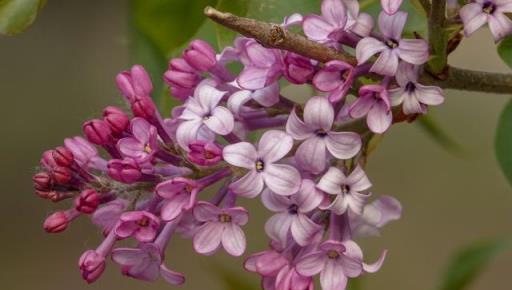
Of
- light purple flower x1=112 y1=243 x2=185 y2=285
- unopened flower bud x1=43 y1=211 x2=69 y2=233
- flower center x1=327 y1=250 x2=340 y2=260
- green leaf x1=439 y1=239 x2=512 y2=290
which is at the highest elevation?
unopened flower bud x1=43 y1=211 x2=69 y2=233

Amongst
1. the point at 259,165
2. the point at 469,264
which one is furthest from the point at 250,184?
the point at 469,264

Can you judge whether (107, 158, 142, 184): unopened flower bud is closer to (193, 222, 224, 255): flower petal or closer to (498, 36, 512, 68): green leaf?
(193, 222, 224, 255): flower petal

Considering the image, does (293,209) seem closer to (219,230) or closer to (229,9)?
(219,230)

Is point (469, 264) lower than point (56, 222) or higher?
lower

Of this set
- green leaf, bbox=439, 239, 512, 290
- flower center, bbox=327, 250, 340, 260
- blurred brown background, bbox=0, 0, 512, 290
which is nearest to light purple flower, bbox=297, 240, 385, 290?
flower center, bbox=327, 250, 340, 260

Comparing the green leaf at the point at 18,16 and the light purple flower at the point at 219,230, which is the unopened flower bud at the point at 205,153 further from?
the green leaf at the point at 18,16

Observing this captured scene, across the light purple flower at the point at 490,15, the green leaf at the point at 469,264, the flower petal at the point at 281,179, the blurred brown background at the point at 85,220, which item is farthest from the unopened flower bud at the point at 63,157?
the blurred brown background at the point at 85,220

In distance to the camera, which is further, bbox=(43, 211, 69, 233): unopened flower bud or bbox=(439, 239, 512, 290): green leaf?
bbox=(439, 239, 512, 290): green leaf
